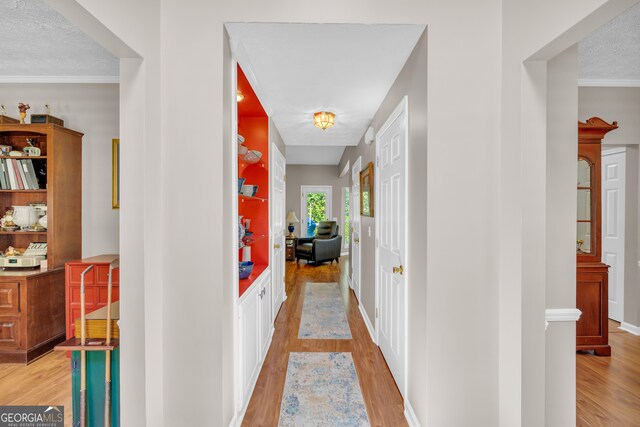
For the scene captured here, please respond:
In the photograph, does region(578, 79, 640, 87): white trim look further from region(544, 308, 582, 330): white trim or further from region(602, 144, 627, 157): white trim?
region(544, 308, 582, 330): white trim

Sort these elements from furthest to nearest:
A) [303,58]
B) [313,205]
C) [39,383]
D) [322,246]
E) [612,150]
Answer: [313,205] < [322,246] < [612,150] < [39,383] < [303,58]

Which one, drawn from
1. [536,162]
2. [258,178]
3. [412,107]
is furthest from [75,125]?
[536,162]

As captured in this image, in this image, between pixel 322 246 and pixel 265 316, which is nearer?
pixel 265 316

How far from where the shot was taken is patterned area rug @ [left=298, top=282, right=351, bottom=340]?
328cm

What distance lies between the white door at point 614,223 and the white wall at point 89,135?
216 inches

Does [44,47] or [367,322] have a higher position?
[44,47]

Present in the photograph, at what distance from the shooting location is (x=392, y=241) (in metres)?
2.54

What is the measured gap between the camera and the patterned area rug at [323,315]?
10.8ft

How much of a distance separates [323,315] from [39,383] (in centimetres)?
269

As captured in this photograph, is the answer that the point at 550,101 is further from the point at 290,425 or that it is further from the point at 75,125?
Answer: the point at 75,125

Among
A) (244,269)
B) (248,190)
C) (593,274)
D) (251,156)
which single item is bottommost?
(593,274)

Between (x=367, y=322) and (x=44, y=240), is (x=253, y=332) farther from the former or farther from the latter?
(x=44, y=240)

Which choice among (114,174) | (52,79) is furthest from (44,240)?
(52,79)

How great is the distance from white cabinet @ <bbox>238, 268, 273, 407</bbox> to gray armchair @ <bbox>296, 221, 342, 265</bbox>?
13.5 ft
